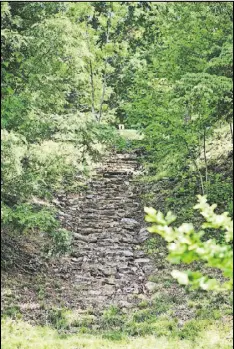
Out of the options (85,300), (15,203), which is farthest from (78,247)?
(15,203)

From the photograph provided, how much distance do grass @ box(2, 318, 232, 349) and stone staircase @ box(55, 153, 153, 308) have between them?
109 cm

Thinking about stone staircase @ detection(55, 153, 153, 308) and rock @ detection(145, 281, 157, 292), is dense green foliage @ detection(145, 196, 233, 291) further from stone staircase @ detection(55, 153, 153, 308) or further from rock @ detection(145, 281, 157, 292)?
rock @ detection(145, 281, 157, 292)

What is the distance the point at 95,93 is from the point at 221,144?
712 centimetres

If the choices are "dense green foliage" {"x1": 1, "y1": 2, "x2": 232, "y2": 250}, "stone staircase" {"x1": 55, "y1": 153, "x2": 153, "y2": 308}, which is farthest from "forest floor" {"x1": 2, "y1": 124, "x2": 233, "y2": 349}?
"dense green foliage" {"x1": 1, "y1": 2, "x2": 232, "y2": 250}

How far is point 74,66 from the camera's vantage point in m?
7.72

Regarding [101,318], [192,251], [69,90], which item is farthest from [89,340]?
[69,90]

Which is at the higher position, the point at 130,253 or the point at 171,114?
the point at 171,114

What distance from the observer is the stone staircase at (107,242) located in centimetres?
752

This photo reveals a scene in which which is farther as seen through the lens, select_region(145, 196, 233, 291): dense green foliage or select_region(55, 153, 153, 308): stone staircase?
select_region(55, 153, 153, 308): stone staircase

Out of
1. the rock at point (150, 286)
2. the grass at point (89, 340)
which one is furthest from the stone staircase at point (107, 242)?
the grass at point (89, 340)

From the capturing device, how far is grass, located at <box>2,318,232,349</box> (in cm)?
560

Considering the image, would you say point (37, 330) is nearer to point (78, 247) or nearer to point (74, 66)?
point (78, 247)

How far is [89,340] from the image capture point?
19.1 ft

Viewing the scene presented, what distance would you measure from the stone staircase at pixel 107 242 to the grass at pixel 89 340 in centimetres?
109
